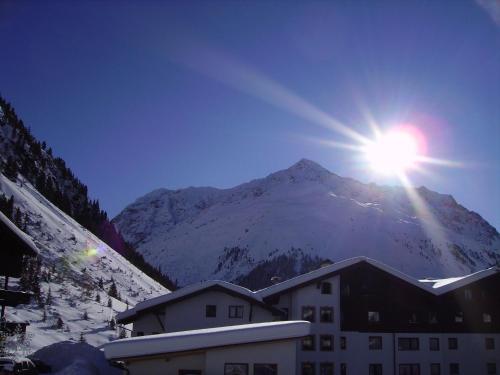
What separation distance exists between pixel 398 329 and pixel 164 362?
74.6 feet

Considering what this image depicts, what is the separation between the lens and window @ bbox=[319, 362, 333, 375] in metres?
34.1

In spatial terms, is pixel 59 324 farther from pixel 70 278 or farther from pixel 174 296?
pixel 70 278

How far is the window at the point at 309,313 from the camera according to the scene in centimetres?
3538

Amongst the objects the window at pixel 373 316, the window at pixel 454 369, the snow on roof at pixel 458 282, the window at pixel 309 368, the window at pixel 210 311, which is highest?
the snow on roof at pixel 458 282

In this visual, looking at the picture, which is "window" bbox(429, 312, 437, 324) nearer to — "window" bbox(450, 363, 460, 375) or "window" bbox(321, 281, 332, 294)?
"window" bbox(450, 363, 460, 375)

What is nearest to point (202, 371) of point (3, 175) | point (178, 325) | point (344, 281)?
point (178, 325)

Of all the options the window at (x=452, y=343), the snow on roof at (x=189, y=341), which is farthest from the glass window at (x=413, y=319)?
the snow on roof at (x=189, y=341)

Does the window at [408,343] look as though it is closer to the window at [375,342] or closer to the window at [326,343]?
the window at [375,342]

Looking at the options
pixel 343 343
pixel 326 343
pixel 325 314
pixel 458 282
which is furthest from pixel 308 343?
pixel 458 282

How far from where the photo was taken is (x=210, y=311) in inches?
1323

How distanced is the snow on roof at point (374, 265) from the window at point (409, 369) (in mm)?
5476

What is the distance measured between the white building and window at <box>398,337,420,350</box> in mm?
70

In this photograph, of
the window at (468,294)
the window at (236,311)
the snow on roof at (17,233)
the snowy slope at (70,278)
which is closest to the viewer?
the snow on roof at (17,233)

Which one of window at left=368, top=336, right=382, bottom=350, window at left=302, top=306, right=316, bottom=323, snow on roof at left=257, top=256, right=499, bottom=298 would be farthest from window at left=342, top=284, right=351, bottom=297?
window at left=368, top=336, right=382, bottom=350
